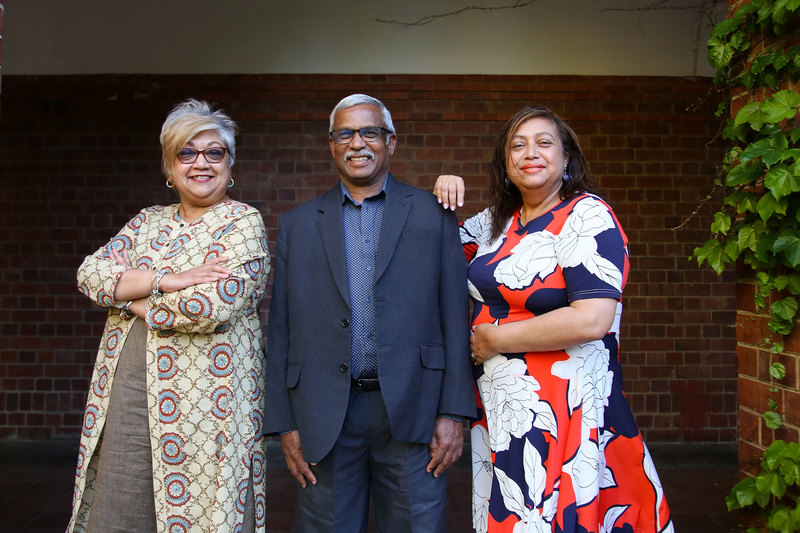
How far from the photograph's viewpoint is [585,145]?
5.31 metres

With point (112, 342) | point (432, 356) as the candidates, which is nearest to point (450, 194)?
point (432, 356)

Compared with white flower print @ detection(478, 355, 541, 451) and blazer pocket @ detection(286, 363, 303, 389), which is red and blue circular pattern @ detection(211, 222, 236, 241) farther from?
white flower print @ detection(478, 355, 541, 451)

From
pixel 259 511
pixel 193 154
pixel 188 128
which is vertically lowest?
pixel 259 511

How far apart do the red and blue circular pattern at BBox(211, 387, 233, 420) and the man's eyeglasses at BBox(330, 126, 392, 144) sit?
1.09 m

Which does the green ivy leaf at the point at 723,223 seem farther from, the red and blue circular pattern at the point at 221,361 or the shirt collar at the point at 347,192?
the red and blue circular pattern at the point at 221,361

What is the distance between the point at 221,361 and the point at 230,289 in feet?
0.97

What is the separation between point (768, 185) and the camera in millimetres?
2027

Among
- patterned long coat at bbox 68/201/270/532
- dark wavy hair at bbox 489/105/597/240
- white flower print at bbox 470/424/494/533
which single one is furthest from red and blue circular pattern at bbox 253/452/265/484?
dark wavy hair at bbox 489/105/597/240

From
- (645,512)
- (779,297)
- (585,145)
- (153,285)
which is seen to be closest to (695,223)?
(585,145)

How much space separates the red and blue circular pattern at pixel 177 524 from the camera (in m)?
2.37

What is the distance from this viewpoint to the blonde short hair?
253 cm

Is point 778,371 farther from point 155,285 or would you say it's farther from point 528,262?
point 155,285

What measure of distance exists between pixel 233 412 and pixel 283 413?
0.19 metres

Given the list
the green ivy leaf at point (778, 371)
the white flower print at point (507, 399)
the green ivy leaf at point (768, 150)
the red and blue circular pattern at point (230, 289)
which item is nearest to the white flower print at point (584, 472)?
the white flower print at point (507, 399)
